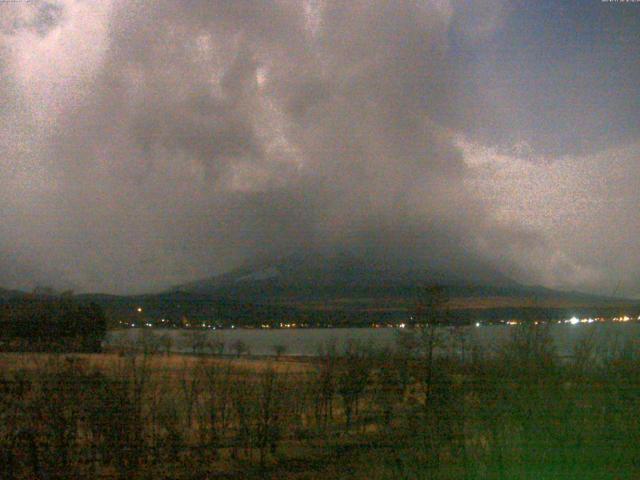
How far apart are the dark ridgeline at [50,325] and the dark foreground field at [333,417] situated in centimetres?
97

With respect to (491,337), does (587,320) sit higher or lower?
higher

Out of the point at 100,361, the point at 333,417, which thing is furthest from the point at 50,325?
the point at 333,417

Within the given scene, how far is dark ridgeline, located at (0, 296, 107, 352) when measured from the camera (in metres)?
11.4

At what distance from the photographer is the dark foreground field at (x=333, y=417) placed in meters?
6.33

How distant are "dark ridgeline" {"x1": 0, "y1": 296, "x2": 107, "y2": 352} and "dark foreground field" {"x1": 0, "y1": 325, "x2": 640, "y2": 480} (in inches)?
38.0

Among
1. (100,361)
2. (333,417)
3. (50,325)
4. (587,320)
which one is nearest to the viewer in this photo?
(587,320)

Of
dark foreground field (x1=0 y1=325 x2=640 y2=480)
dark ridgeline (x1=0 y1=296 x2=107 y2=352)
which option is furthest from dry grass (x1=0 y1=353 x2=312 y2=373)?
dark ridgeline (x1=0 y1=296 x2=107 y2=352)

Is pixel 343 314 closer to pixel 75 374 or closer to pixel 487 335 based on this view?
pixel 487 335

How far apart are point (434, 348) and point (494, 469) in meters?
6.03

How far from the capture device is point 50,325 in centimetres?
1300

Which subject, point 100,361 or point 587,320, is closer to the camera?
point 587,320

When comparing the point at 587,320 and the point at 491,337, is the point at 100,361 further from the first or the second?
the point at 587,320

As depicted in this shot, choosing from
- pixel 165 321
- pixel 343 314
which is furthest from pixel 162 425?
pixel 343 314

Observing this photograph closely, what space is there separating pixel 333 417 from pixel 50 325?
560cm
